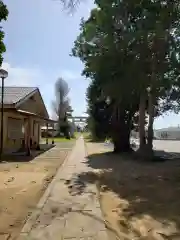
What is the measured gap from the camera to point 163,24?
12.5m

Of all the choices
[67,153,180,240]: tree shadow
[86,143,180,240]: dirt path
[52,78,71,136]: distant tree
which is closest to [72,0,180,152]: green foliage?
[67,153,180,240]: tree shadow

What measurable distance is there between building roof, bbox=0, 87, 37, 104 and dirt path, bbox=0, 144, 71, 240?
6206 millimetres

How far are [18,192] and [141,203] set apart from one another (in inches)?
136

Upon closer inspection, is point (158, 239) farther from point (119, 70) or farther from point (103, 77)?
point (103, 77)

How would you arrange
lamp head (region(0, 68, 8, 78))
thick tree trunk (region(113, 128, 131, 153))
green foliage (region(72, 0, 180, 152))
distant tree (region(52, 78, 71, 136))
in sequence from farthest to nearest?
distant tree (region(52, 78, 71, 136)), thick tree trunk (region(113, 128, 131, 153)), lamp head (region(0, 68, 8, 78)), green foliage (region(72, 0, 180, 152))

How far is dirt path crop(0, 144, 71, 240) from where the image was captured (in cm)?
638

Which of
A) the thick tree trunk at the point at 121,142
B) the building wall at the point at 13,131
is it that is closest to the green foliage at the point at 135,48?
the thick tree trunk at the point at 121,142

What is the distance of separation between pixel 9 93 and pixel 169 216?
19.0 m

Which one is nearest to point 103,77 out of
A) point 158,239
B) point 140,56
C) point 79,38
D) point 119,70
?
point 119,70

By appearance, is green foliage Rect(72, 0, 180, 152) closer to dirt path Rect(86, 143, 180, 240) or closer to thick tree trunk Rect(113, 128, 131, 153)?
dirt path Rect(86, 143, 180, 240)

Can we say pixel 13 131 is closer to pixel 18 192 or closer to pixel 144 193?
pixel 18 192

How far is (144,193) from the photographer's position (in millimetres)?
9703

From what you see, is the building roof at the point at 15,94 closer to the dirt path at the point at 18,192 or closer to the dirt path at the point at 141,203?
the dirt path at the point at 18,192

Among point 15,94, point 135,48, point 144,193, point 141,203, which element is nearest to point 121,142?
point 15,94
